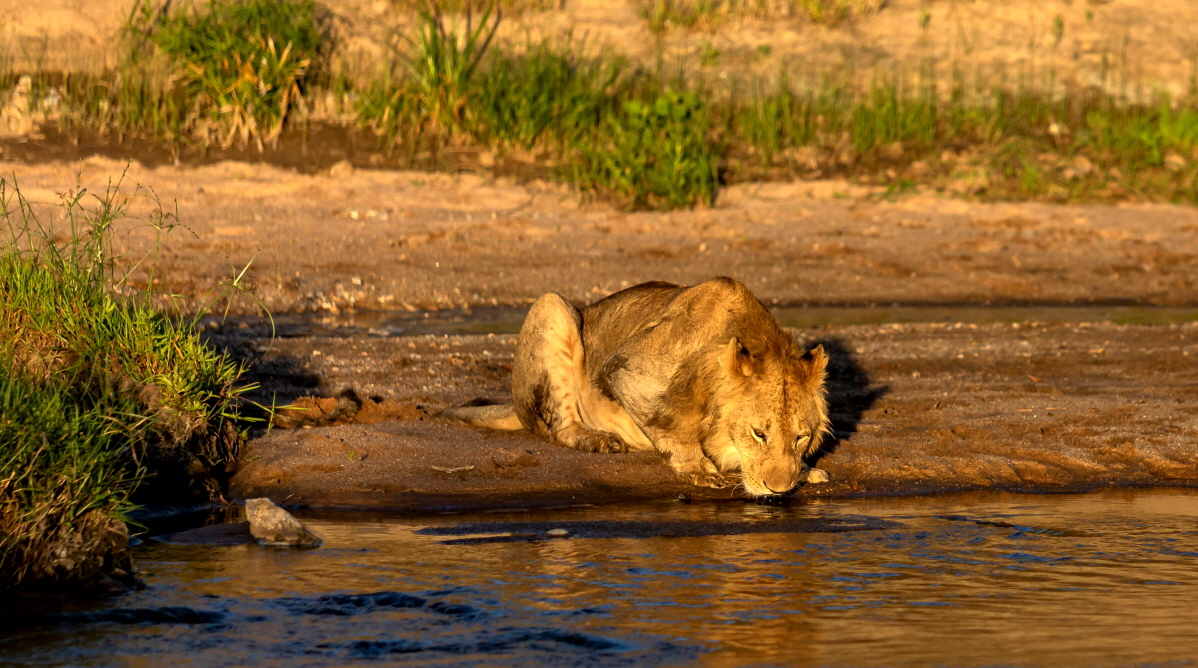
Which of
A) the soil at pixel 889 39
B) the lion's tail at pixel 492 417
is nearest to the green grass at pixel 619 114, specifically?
the soil at pixel 889 39

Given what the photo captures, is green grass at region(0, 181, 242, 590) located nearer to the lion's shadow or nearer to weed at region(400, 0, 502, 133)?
the lion's shadow

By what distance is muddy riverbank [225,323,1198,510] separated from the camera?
7109 millimetres

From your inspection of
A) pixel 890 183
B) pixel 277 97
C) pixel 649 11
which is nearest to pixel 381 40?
pixel 277 97

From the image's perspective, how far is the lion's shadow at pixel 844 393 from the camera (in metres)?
8.05

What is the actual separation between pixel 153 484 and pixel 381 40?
10844mm

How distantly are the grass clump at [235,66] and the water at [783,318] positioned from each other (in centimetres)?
404

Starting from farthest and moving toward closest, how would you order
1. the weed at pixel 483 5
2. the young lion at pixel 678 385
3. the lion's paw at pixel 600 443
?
1. the weed at pixel 483 5
2. the lion's paw at pixel 600 443
3. the young lion at pixel 678 385

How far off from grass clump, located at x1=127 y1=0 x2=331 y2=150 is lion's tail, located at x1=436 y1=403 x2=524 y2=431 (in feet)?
25.7

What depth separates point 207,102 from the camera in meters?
15.2

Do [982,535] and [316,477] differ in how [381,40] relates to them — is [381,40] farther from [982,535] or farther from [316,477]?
[982,535]

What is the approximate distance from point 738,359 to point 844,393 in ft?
8.86

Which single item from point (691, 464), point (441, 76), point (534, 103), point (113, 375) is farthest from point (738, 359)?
point (441, 76)

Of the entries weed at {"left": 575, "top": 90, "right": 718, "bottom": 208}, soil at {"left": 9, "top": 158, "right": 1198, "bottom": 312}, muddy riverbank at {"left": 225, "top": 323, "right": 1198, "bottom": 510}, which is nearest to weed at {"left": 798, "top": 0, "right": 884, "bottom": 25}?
soil at {"left": 9, "top": 158, "right": 1198, "bottom": 312}

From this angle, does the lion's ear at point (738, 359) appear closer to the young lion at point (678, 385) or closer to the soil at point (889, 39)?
the young lion at point (678, 385)
